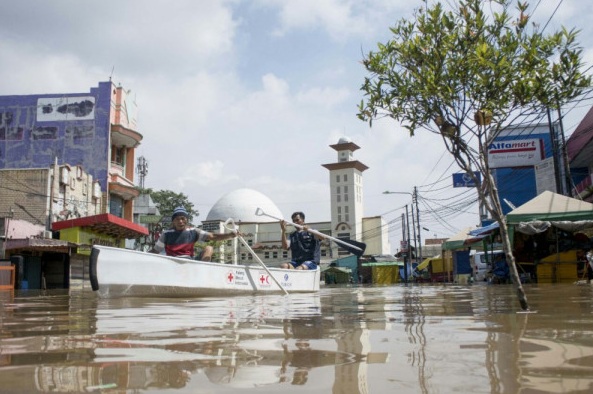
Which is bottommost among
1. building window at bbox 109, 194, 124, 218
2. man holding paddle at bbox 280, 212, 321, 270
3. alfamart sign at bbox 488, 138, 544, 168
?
man holding paddle at bbox 280, 212, 321, 270

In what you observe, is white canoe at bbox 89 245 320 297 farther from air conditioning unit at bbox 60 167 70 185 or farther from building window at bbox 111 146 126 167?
building window at bbox 111 146 126 167

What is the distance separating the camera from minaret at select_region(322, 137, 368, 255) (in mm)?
65625

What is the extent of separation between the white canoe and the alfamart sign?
71.9 ft

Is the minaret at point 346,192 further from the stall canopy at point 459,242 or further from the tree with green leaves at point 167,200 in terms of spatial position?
the stall canopy at point 459,242

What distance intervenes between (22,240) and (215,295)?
15566 millimetres

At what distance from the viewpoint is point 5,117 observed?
28.2 meters

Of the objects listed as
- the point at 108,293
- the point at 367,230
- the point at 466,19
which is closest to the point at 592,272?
the point at 466,19

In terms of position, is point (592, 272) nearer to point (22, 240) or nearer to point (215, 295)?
point (215, 295)

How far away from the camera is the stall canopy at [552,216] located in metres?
11.8

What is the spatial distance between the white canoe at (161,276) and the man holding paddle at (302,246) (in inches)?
58.7

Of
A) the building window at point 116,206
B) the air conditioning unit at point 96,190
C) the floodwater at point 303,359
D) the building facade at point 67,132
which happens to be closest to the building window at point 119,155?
the building facade at point 67,132

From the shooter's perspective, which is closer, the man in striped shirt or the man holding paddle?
the man in striped shirt

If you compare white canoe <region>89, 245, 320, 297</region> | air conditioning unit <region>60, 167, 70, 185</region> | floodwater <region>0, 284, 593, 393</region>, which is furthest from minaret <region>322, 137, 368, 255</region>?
floodwater <region>0, 284, 593, 393</region>

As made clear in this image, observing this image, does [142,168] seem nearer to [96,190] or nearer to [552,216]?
[96,190]
